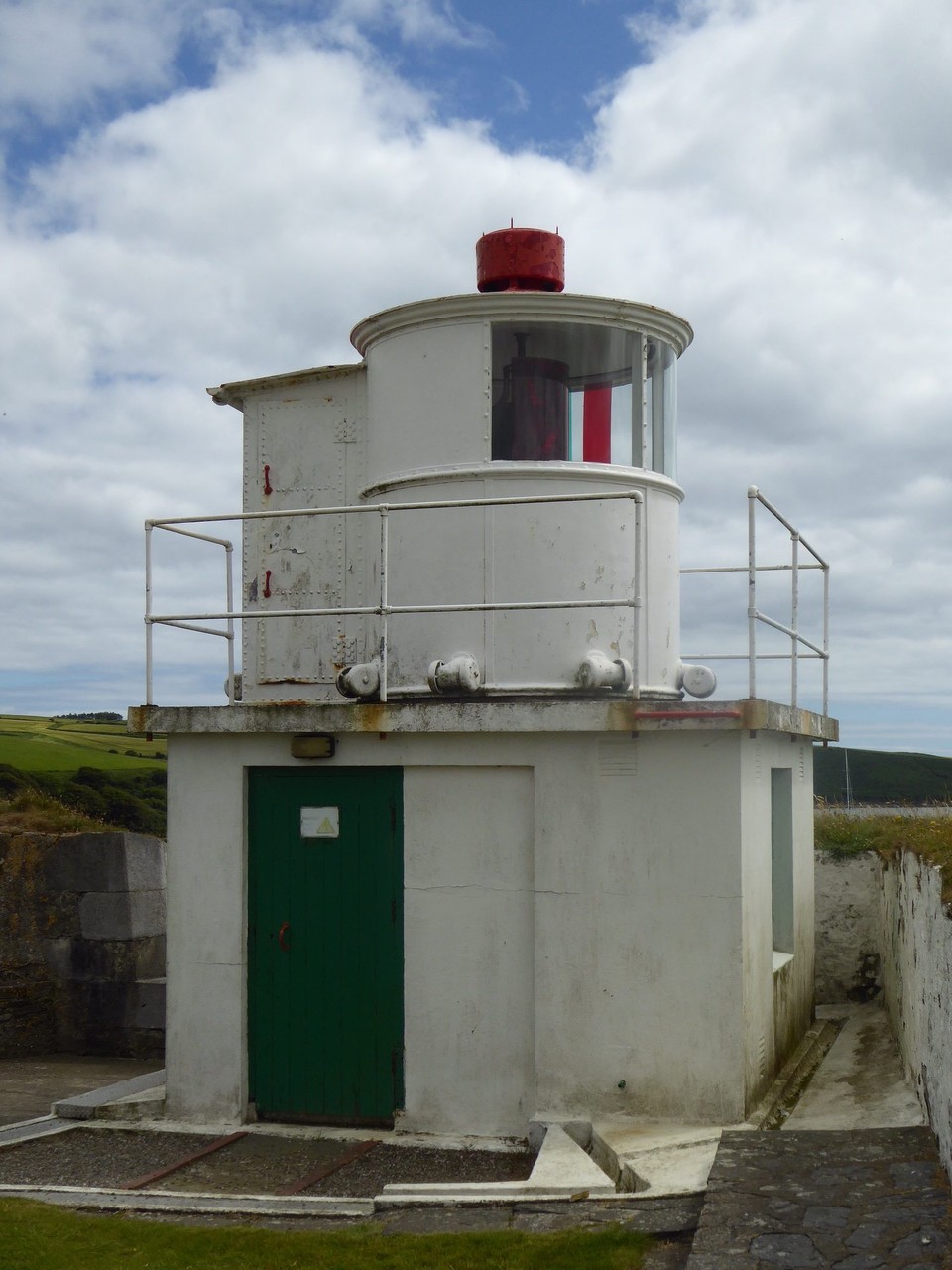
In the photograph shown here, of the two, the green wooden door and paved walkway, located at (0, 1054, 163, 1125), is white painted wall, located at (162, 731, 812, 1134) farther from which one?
paved walkway, located at (0, 1054, 163, 1125)

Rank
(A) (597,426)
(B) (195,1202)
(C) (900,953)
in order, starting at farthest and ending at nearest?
(C) (900,953), (A) (597,426), (B) (195,1202)

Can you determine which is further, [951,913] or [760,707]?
[760,707]

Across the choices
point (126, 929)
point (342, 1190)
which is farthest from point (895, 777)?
point (342, 1190)

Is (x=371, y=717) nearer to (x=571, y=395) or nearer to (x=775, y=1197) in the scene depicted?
(x=571, y=395)

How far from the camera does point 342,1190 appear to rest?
7.89 metres

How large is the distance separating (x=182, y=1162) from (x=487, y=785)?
302cm

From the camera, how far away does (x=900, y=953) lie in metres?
10.1

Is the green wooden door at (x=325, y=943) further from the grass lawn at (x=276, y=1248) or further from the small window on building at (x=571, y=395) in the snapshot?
the small window on building at (x=571, y=395)

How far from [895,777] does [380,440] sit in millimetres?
39570

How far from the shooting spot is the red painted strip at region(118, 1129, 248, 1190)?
8125 mm

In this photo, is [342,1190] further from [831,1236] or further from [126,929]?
[126,929]

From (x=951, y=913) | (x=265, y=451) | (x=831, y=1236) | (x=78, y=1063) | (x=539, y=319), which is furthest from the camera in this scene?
(x=78, y=1063)

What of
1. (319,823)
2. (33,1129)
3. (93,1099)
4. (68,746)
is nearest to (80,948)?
(93,1099)

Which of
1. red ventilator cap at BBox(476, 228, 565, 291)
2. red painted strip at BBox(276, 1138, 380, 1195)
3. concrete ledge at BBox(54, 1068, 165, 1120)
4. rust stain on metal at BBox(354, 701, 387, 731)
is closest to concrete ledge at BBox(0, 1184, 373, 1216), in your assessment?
red painted strip at BBox(276, 1138, 380, 1195)
